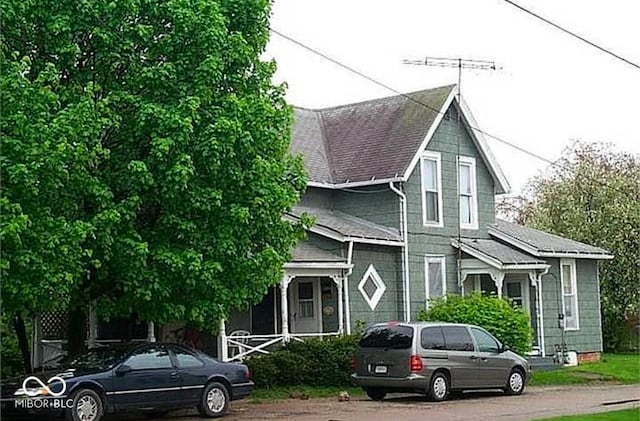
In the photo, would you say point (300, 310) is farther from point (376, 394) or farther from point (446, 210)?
point (376, 394)

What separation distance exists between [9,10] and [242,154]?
501cm

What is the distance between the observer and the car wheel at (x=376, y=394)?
78.1ft

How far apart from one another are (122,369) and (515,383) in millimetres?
10260

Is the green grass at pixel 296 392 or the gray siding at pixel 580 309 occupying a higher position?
the gray siding at pixel 580 309

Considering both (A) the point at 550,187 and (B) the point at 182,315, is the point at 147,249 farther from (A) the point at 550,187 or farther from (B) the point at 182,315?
(A) the point at 550,187

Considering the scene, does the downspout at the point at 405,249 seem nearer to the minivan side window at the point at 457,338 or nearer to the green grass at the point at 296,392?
the green grass at the point at 296,392

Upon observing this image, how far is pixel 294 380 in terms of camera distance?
25500 mm

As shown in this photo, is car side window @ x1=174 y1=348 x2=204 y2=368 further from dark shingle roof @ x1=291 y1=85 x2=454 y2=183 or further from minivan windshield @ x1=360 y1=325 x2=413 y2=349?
dark shingle roof @ x1=291 y1=85 x2=454 y2=183

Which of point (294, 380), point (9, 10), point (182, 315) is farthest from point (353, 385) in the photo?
point (9, 10)

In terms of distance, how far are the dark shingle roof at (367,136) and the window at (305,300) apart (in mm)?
3603

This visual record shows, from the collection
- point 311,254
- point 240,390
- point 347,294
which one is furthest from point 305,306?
point 240,390

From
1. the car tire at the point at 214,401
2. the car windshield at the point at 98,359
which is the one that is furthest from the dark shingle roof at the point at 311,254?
the car windshield at the point at 98,359

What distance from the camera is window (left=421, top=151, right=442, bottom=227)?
32.6 meters

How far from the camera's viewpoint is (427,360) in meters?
23.0
